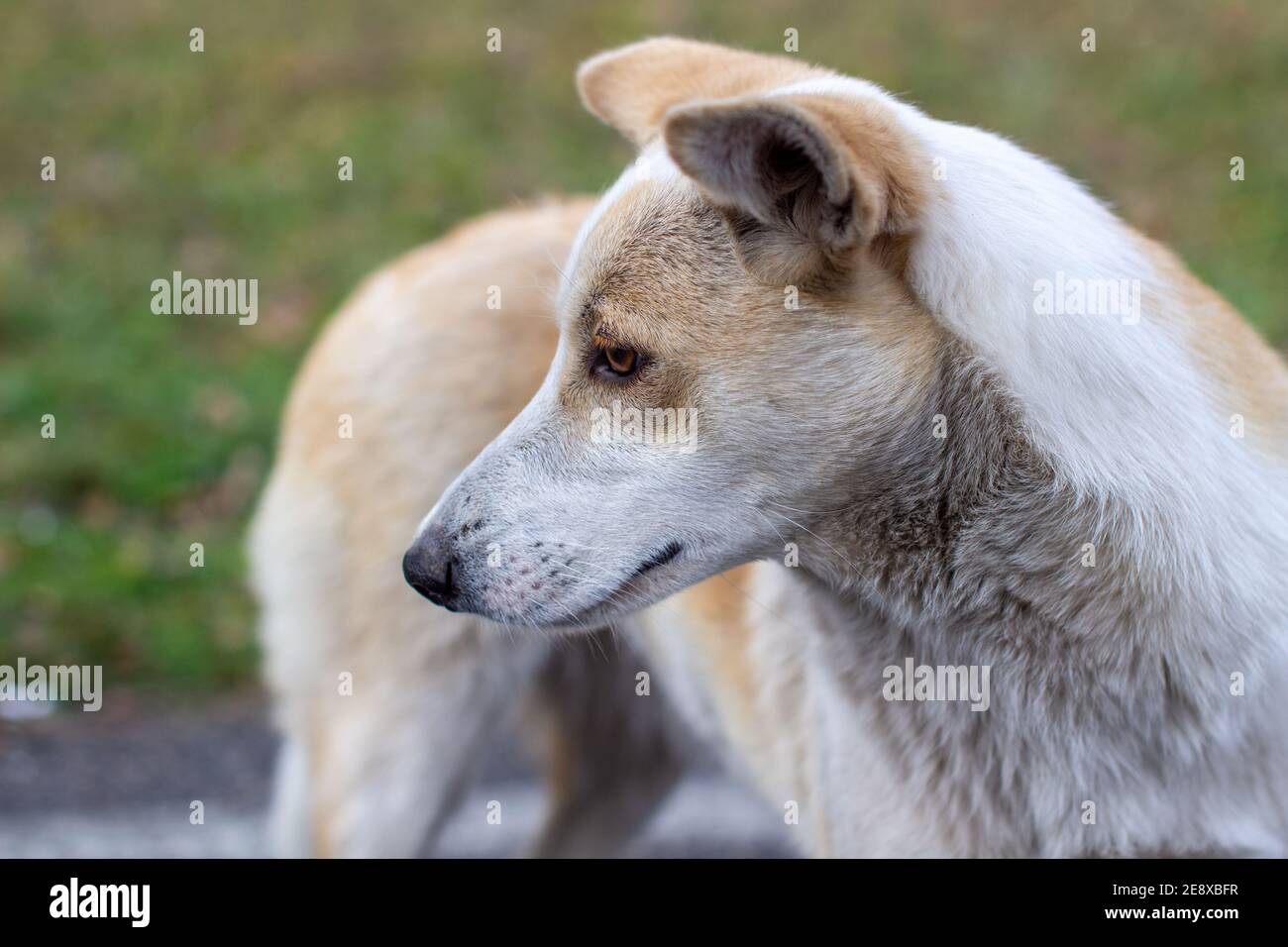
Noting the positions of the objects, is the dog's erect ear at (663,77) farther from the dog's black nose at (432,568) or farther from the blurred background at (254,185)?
the blurred background at (254,185)

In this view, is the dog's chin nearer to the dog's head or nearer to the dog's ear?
the dog's head

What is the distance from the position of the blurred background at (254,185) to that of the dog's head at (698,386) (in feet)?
9.40

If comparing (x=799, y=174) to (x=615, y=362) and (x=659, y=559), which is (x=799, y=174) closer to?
(x=615, y=362)

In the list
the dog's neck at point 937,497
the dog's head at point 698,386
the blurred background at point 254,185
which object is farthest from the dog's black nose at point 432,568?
the blurred background at point 254,185

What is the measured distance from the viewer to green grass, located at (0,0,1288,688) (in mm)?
6531

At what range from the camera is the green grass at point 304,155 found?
6.53 meters

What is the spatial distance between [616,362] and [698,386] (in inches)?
6.5

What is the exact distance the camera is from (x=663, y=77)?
2861 mm

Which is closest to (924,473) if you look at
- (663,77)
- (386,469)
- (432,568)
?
(432,568)

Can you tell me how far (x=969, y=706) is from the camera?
8.23ft

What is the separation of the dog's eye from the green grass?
3.87 m
